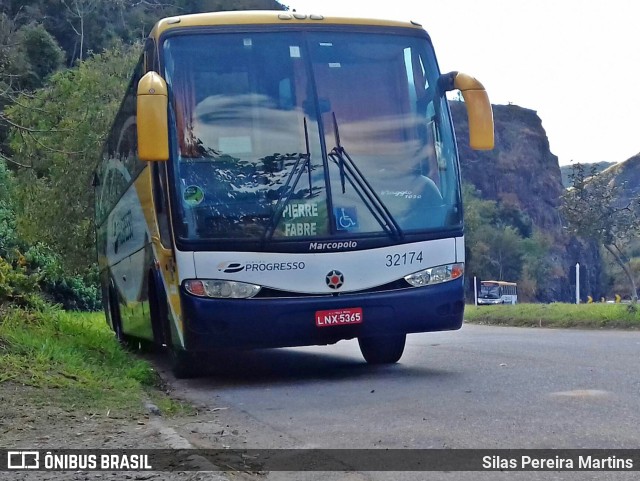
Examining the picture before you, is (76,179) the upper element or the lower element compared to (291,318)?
upper

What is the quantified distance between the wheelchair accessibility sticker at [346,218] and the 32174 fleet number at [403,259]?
46cm

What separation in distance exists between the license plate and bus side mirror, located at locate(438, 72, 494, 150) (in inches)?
79.4

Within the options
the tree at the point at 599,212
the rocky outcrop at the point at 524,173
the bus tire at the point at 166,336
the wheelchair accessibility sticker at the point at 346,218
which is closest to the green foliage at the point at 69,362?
the bus tire at the point at 166,336

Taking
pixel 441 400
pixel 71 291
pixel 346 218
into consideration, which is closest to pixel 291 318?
pixel 346 218

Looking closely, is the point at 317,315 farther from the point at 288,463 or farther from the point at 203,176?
the point at 288,463

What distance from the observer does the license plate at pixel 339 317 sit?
9523 mm

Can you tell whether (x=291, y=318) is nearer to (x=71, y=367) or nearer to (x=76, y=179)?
(x=71, y=367)

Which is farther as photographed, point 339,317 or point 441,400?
point 339,317

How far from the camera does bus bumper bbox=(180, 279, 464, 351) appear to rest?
9.38 meters

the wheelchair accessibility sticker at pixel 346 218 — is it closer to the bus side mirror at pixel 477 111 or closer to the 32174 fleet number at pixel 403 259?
the 32174 fleet number at pixel 403 259

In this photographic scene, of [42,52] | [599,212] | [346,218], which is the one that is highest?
[42,52]

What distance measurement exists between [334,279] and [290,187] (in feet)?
3.30

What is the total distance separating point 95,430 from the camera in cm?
658

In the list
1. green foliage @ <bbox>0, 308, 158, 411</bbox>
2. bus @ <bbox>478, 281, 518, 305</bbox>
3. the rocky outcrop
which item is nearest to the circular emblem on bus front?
green foliage @ <bbox>0, 308, 158, 411</bbox>
